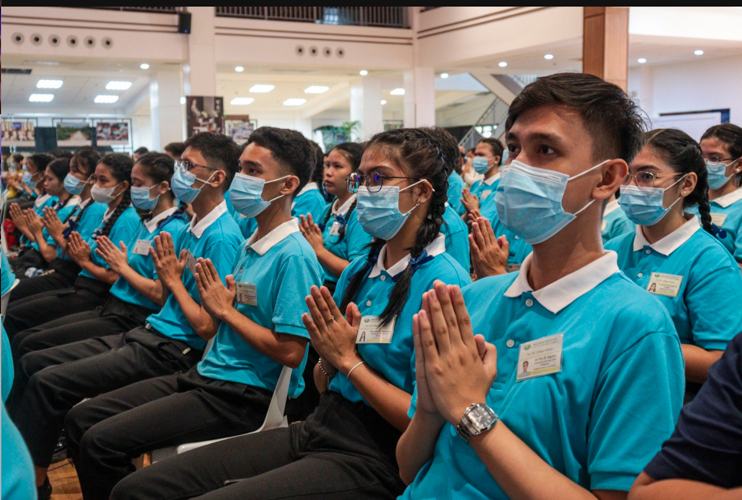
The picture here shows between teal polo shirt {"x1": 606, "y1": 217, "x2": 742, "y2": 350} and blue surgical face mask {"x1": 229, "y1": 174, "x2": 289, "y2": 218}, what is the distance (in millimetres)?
1503

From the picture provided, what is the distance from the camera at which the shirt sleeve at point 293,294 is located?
7.17 feet

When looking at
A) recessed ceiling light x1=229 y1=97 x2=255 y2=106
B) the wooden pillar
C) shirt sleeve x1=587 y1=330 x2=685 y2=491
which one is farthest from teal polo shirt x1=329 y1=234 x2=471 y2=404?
recessed ceiling light x1=229 y1=97 x2=255 y2=106

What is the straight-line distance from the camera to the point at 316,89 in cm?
2030

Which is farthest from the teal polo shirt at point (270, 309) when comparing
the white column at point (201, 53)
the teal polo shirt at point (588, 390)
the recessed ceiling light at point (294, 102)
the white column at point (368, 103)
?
the recessed ceiling light at point (294, 102)

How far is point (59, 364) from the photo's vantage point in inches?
118

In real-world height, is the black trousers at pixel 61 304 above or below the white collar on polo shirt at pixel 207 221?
below

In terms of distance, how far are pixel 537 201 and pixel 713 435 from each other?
2.04 feet

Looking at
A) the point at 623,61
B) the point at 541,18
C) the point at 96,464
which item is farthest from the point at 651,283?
the point at 541,18

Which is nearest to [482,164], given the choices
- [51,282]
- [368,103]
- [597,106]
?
[51,282]

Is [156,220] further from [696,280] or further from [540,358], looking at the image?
[540,358]

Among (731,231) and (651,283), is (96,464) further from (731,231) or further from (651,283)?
(731,231)

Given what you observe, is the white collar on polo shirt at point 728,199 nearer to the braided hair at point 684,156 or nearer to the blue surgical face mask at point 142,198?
the braided hair at point 684,156

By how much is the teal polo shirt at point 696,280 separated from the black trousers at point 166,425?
1.48m

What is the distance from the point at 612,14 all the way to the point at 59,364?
28.8 feet
